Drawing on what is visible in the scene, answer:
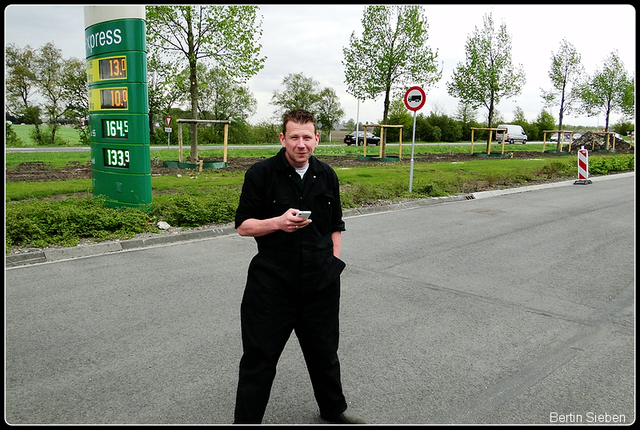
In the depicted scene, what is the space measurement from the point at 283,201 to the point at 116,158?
741 cm

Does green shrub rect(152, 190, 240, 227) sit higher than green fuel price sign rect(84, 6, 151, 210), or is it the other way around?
green fuel price sign rect(84, 6, 151, 210)

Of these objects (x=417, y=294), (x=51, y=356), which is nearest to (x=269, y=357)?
(x=51, y=356)

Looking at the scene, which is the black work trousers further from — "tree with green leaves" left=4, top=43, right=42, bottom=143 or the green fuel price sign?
"tree with green leaves" left=4, top=43, right=42, bottom=143

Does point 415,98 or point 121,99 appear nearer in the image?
point 121,99

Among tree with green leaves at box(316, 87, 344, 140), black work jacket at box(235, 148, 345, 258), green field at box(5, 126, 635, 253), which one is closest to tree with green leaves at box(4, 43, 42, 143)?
green field at box(5, 126, 635, 253)

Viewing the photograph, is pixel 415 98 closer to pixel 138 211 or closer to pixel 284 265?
pixel 138 211

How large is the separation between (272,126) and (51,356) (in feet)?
144

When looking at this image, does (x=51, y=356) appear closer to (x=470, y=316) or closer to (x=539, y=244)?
(x=470, y=316)

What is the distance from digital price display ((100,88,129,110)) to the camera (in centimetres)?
921

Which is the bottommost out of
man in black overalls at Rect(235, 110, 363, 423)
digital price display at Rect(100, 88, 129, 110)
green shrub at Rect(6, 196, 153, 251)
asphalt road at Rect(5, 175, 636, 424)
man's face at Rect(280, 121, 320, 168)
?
asphalt road at Rect(5, 175, 636, 424)

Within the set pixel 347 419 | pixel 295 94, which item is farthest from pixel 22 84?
pixel 347 419

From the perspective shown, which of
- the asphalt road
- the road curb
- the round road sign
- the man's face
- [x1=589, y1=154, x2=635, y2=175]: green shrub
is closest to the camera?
the man's face

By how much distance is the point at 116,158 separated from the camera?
370 inches

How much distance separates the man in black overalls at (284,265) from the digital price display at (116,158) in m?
7.05
